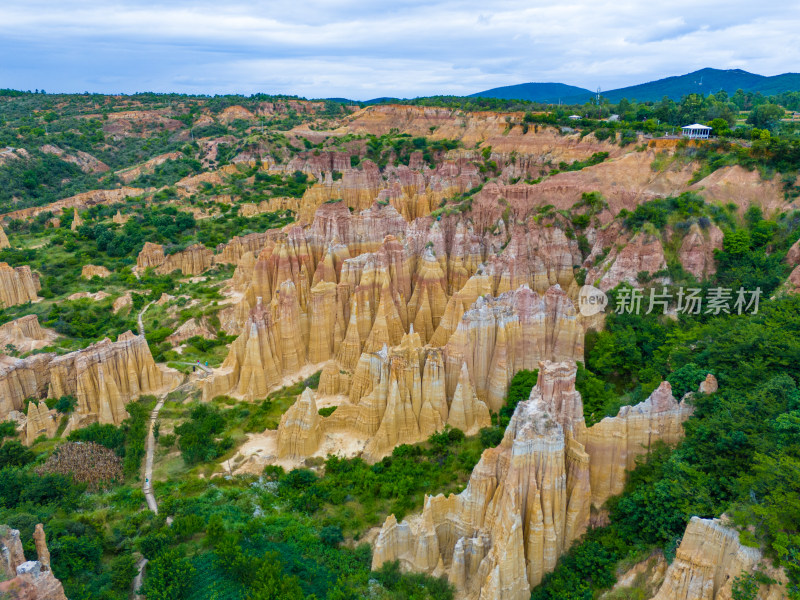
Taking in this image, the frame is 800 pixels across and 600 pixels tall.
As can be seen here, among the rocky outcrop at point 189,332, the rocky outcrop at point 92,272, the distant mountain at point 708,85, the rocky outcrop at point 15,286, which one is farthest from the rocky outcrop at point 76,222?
the distant mountain at point 708,85

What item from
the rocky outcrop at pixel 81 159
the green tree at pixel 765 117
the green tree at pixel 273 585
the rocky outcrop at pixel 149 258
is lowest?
the green tree at pixel 273 585

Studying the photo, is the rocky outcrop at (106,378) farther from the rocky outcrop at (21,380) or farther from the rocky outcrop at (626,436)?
the rocky outcrop at (626,436)

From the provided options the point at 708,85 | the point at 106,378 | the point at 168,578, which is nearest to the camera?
the point at 168,578

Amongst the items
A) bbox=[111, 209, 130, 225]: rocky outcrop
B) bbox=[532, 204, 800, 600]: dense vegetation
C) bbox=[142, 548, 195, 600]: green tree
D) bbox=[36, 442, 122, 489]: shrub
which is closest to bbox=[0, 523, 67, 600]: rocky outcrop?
bbox=[142, 548, 195, 600]: green tree

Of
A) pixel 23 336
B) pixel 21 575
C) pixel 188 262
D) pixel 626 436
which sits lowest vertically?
pixel 23 336

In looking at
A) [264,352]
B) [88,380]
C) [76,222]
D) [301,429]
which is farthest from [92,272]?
[301,429]

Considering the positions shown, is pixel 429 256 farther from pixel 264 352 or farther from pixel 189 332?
pixel 189 332
